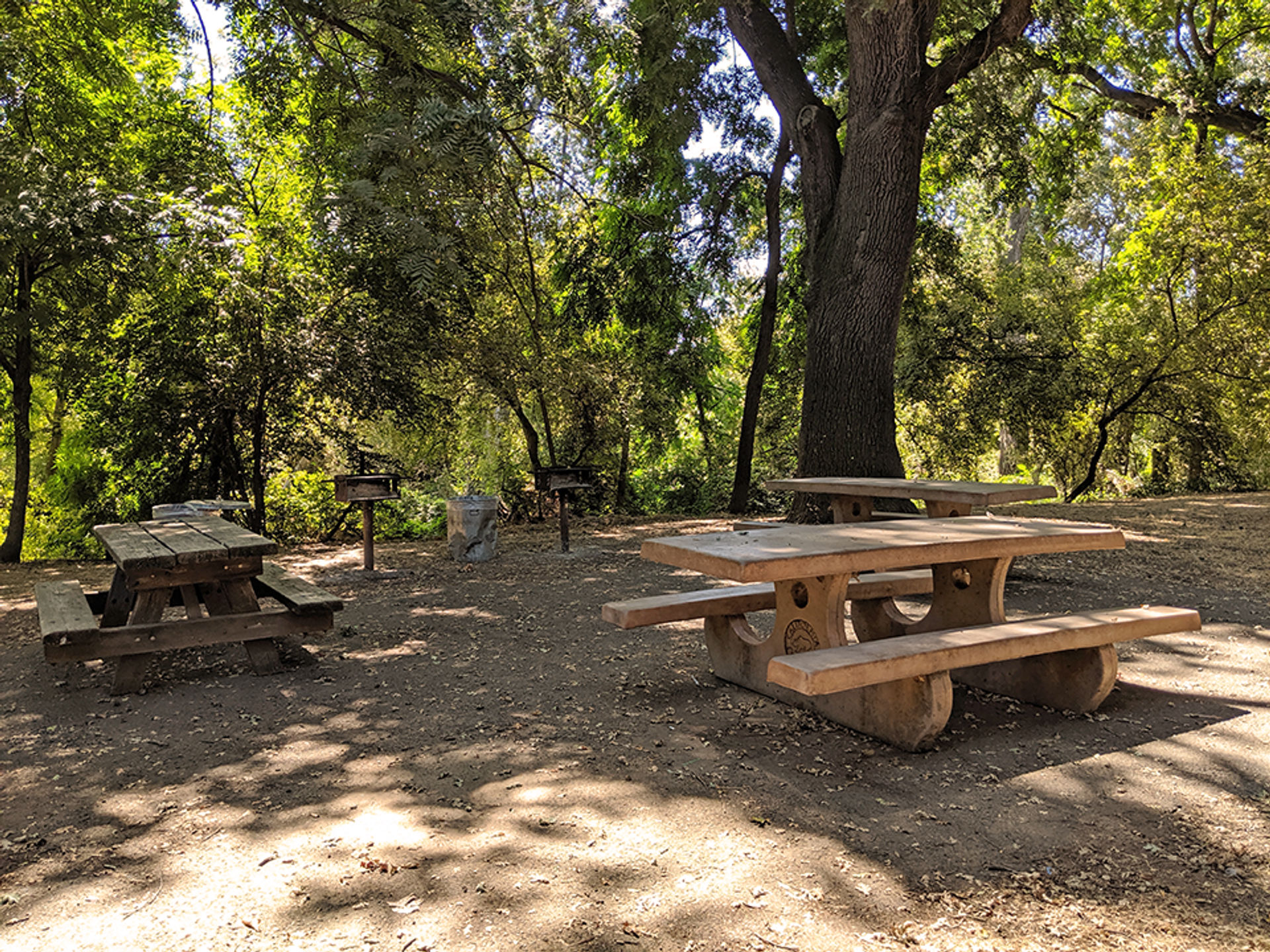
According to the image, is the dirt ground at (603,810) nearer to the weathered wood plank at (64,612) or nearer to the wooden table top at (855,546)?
the weathered wood plank at (64,612)

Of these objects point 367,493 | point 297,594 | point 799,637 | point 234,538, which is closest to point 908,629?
point 799,637

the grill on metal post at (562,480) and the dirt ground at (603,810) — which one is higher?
the grill on metal post at (562,480)

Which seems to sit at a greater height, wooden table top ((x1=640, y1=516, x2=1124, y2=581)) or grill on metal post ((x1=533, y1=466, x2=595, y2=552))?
grill on metal post ((x1=533, y1=466, x2=595, y2=552))

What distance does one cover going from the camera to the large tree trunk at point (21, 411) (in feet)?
30.0

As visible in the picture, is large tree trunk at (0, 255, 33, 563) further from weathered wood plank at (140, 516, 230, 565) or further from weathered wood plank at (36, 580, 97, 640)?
weathered wood plank at (140, 516, 230, 565)

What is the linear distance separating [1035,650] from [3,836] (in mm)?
3671

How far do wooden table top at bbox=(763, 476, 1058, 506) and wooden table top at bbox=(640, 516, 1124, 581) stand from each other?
2.58 feet

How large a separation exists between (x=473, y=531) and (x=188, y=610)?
3.56 m

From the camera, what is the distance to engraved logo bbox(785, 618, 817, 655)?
364 centimetres

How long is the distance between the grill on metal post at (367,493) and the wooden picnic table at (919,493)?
3.66 metres

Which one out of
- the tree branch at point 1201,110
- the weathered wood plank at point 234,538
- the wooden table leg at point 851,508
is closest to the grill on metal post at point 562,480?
the wooden table leg at point 851,508

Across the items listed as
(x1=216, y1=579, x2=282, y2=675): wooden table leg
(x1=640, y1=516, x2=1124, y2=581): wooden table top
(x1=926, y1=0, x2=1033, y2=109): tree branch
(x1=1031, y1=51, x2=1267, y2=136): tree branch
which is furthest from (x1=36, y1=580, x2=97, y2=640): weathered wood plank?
(x1=1031, y1=51, x2=1267, y2=136): tree branch

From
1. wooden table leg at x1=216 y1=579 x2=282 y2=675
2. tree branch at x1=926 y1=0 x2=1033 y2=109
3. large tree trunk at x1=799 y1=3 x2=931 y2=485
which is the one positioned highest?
tree branch at x1=926 y1=0 x2=1033 y2=109

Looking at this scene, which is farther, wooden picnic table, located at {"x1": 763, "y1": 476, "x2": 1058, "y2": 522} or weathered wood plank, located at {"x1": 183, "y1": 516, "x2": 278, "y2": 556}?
wooden picnic table, located at {"x1": 763, "y1": 476, "x2": 1058, "y2": 522}
